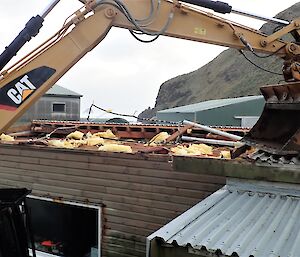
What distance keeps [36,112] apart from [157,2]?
906 inches

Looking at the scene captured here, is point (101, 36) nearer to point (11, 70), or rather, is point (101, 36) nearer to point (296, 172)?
point (11, 70)

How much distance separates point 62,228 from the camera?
10516 millimetres

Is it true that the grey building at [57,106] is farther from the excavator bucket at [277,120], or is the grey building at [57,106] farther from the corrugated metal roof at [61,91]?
the excavator bucket at [277,120]

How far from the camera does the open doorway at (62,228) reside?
9.39 m

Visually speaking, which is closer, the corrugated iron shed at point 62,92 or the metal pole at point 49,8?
the metal pole at point 49,8

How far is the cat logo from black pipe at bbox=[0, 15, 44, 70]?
37 cm

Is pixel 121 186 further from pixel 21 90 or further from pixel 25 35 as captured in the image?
pixel 25 35

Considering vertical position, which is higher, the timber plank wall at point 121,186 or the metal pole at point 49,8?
the metal pole at point 49,8

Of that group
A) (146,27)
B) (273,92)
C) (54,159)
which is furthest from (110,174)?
(273,92)

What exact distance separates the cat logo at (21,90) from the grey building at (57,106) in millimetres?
22515

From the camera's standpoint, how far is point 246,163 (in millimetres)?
4695

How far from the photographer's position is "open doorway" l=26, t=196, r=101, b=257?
30.8 feet

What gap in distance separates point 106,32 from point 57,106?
2362 cm

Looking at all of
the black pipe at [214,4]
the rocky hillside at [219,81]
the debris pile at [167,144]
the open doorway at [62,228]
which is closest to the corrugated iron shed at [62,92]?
the open doorway at [62,228]
